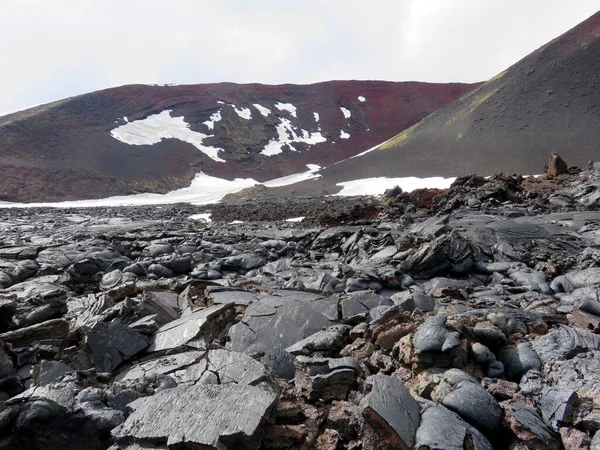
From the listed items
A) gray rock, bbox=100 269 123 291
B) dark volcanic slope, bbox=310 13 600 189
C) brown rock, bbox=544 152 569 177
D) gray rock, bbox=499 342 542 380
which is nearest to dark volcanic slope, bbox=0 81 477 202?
dark volcanic slope, bbox=310 13 600 189

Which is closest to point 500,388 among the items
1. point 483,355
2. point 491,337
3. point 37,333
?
point 483,355

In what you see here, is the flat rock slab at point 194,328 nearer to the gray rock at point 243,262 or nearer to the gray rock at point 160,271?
the gray rock at point 160,271

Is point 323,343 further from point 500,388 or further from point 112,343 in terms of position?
point 112,343

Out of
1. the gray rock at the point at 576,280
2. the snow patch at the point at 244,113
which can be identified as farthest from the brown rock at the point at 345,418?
the snow patch at the point at 244,113

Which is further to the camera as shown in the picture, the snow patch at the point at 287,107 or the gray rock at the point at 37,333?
the snow patch at the point at 287,107

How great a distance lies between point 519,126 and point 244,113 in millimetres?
36906

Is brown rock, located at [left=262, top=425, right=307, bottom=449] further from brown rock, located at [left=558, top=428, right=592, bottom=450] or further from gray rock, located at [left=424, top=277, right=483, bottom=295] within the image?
gray rock, located at [left=424, top=277, right=483, bottom=295]

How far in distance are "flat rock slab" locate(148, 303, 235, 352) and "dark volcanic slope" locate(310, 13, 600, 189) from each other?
1135 inches

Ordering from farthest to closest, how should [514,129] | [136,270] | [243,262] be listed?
1. [514,129]
2. [243,262]
3. [136,270]

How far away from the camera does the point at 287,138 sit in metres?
54.7

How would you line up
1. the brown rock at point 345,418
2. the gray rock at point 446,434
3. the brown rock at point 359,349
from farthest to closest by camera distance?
the brown rock at point 359,349 → the brown rock at point 345,418 → the gray rock at point 446,434

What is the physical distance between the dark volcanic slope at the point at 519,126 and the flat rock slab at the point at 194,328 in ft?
94.5

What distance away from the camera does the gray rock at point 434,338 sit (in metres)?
2.63

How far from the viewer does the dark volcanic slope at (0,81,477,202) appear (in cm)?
3619
